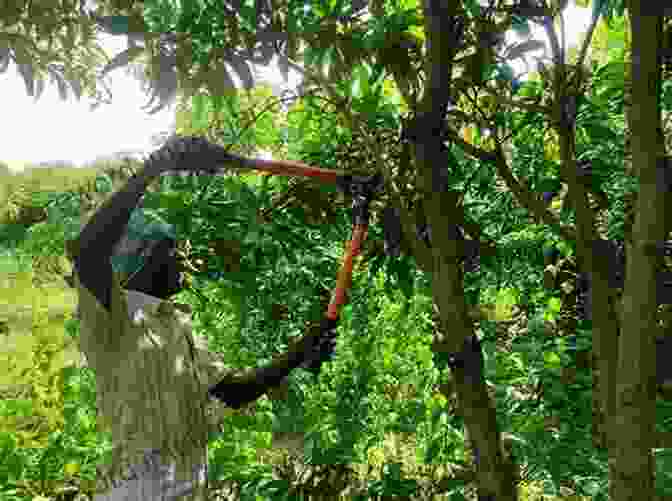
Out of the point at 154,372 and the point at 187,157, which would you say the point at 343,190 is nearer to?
the point at 187,157

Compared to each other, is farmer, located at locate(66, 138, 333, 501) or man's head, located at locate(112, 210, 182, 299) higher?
man's head, located at locate(112, 210, 182, 299)

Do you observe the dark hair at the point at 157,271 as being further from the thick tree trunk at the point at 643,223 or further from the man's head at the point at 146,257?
the thick tree trunk at the point at 643,223

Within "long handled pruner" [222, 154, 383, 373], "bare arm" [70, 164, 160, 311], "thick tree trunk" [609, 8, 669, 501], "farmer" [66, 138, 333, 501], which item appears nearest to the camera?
"thick tree trunk" [609, 8, 669, 501]

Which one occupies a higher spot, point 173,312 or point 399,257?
point 399,257

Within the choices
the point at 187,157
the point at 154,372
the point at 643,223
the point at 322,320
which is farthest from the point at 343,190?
the point at 643,223

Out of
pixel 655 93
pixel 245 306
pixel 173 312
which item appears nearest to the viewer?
pixel 655 93

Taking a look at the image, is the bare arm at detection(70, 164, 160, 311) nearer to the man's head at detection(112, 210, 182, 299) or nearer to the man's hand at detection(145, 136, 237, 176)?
the man's hand at detection(145, 136, 237, 176)

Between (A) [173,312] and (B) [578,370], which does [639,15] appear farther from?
(B) [578,370]

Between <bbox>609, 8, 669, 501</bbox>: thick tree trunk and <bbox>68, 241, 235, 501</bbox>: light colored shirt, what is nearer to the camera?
<bbox>609, 8, 669, 501</bbox>: thick tree trunk

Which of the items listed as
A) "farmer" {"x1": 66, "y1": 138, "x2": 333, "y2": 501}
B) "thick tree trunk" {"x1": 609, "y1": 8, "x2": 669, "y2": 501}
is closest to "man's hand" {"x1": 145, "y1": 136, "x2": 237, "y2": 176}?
"farmer" {"x1": 66, "y1": 138, "x2": 333, "y2": 501}

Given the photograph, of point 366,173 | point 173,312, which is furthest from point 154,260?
point 366,173

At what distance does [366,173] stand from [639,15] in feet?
2.76

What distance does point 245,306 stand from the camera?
7.37 ft

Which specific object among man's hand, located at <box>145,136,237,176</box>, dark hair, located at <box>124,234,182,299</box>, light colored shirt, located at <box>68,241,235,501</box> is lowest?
light colored shirt, located at <box>68,241,235,501</box>
